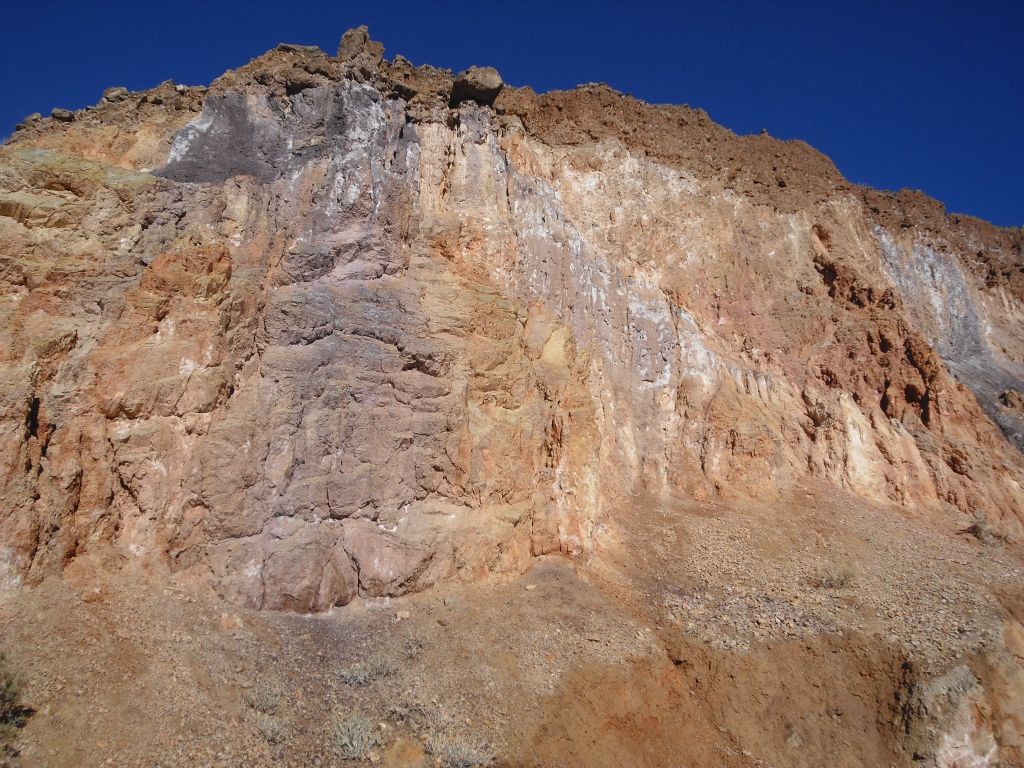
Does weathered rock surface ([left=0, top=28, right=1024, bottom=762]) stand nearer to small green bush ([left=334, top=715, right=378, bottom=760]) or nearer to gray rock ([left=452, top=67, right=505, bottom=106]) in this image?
gray rock ([left=452, top=67, right=505, bottom=106])

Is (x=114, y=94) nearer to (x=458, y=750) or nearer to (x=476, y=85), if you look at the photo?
(x=476, y=85)

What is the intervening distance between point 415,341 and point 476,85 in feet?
26.6

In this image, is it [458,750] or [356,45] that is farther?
[356,45]

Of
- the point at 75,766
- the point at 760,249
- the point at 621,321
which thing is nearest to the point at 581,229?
the point at 621,321

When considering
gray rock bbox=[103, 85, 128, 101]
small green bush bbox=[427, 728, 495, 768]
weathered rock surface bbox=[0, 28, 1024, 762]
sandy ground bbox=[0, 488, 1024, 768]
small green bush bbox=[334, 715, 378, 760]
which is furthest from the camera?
gray rock bbox=[103, 85, 128, 101]

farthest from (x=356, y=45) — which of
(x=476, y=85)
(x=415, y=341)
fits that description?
(x=415, y=341)

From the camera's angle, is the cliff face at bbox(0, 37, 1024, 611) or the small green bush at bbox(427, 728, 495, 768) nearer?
the small green bush at bbox(427, 728, 495, 768)

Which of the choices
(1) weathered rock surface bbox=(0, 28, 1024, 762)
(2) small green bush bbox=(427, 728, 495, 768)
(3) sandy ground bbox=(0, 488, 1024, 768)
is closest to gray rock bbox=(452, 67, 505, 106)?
(1) weathered rock surface bbox=(0, 28, 1024, 762)

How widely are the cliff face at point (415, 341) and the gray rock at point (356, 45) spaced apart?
0.09m

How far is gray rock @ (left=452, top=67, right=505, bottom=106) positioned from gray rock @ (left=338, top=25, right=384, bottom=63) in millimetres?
2219

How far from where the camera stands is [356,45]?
588 inches

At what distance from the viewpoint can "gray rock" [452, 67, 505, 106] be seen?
1606cm

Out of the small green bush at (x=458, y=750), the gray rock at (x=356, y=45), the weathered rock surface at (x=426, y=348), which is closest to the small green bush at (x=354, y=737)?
the small green bush at (x=458, y=750)

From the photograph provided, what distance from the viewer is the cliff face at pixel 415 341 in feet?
33.2
